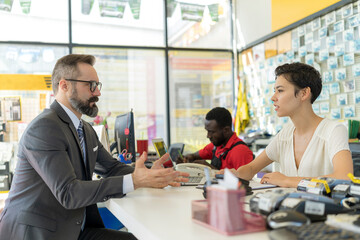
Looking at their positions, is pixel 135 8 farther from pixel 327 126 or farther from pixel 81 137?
pixel 327 126

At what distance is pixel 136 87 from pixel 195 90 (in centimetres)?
100

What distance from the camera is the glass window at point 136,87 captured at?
19.1ft

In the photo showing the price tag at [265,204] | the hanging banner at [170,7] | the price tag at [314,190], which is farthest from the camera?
the hanging banner at [170,7]

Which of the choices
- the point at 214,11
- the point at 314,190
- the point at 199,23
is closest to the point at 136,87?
the point at 199,23

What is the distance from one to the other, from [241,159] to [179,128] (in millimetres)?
3469

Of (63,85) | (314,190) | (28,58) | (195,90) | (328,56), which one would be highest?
(28,58)

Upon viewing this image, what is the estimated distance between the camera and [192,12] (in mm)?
6238

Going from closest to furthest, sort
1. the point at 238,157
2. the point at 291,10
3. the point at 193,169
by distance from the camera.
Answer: the point at 193,169
the point at 238,157
the point at 291,10

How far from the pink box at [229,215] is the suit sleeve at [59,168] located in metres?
0.67

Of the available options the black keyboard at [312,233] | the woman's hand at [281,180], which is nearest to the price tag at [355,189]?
the black keyboard at [312,233]

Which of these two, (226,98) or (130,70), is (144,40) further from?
(226,98)

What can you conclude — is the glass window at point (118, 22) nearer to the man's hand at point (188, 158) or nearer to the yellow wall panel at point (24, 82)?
the yellow wall panel at point (24, 82)

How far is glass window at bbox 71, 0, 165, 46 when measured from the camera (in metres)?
5.72

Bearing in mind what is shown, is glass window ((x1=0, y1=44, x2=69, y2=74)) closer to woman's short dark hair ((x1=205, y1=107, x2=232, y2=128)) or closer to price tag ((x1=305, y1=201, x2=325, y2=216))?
woman's short dark hair ((x1=205, y1=107, x2=232, y2=128))
